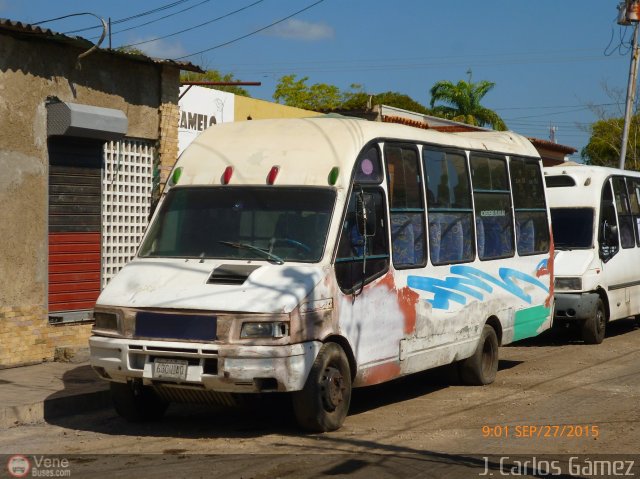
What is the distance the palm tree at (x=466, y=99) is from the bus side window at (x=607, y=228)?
2897 cm

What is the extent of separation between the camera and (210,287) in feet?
28.0

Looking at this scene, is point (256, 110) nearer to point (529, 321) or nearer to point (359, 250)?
point (529, 321)

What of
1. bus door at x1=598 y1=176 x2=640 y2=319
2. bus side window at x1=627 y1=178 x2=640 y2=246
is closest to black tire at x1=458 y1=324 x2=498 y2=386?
bus door at x1=598 y1=176 x2=640 y2=319

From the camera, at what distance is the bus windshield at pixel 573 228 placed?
A: 16500 mm

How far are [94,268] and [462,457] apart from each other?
7477 mm

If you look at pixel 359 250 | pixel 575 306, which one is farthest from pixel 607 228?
pixel 359 250

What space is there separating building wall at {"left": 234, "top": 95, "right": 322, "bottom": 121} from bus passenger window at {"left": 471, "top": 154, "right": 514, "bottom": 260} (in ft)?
20.0

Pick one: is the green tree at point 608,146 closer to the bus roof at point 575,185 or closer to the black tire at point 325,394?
the bus roof at point 575,185

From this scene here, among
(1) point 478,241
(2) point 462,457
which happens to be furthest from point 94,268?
(2) point 462,457

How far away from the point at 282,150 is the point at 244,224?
861 mm

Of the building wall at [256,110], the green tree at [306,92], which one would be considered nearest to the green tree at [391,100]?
the green tree at [306,92]

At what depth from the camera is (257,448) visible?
8.23 m

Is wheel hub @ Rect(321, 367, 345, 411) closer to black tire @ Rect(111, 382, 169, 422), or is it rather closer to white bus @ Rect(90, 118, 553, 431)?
white bus @ Rect(90, 118, 553, 431)

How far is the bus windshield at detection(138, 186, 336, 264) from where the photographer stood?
8.97 meters
